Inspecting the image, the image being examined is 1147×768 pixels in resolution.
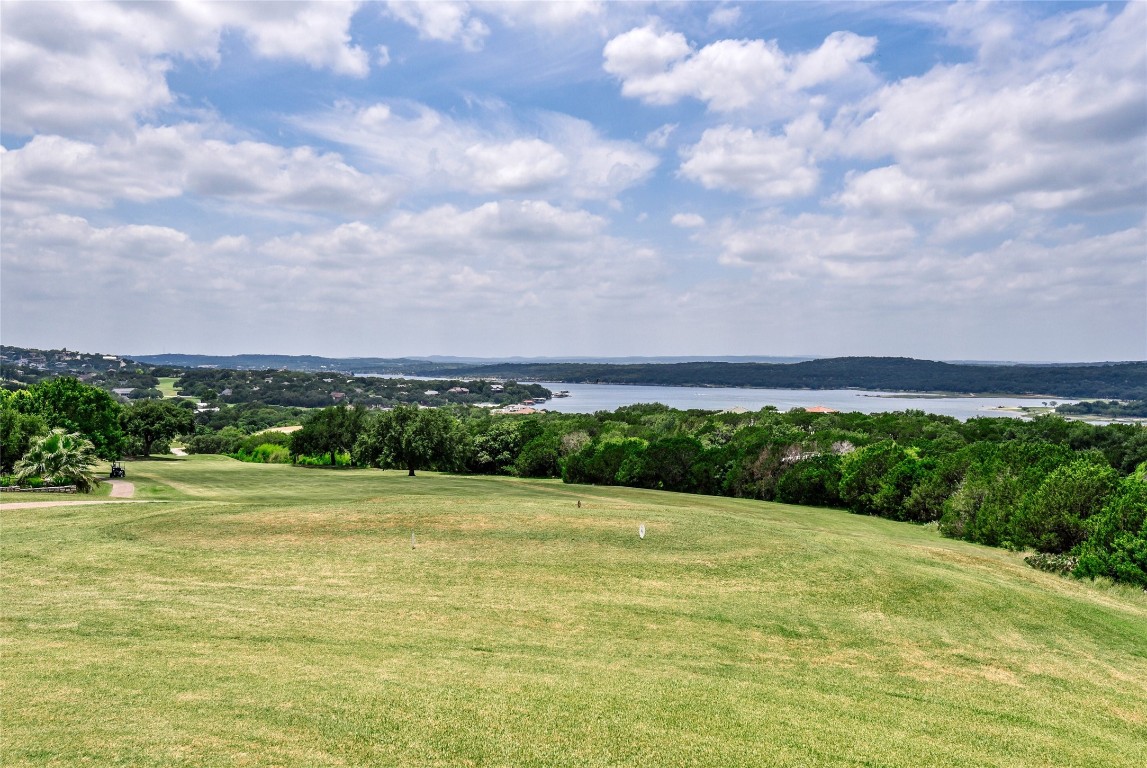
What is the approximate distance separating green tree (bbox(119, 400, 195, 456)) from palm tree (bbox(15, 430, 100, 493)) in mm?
47948

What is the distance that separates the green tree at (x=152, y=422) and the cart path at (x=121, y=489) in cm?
3804

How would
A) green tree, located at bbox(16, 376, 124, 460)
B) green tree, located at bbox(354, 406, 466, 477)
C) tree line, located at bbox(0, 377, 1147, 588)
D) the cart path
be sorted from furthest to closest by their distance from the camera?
green tree, located at bbox(354, 406, 466, 477) → green tree, located at bbox(16, 376, 124, 460) → the cart path → tree line, located at bbox(0, 377, 1147, 588)

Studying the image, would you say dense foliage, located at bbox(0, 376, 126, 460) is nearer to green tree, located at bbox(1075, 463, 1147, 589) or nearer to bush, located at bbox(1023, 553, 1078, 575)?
bush, located at bbox(1023, 553, 1078, 575)

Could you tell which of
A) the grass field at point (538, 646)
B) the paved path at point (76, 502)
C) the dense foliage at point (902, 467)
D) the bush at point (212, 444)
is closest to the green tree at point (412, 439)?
the dense foliage at point (902, 467)

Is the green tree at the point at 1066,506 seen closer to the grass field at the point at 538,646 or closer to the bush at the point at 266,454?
the grass field at the point at 538,646

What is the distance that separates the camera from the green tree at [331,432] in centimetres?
8975

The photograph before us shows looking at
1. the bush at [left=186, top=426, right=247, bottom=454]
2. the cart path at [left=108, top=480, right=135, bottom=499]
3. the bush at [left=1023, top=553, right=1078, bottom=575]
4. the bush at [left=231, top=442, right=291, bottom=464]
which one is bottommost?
the bush at [left=186, top=426, right=247, bottom=454]

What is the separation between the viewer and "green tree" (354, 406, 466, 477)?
78312 mm

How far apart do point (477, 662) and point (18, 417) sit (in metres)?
51.0

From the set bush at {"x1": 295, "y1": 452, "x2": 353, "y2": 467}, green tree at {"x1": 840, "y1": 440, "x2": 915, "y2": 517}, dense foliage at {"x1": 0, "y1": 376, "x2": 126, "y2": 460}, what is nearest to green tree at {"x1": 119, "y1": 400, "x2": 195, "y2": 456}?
bush at {"x1": 295, "y1": 452, "x2": 353, "y2": 467}

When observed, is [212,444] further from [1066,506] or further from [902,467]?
[1066,506]

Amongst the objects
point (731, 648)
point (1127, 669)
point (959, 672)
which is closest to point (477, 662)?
point (731, 648)

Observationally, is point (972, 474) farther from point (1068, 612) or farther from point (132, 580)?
point (132, 580)

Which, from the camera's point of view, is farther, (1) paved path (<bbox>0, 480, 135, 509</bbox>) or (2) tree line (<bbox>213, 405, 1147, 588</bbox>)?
(2) tree line (<bbox>213, 405, 1147, 588</bbox>)
